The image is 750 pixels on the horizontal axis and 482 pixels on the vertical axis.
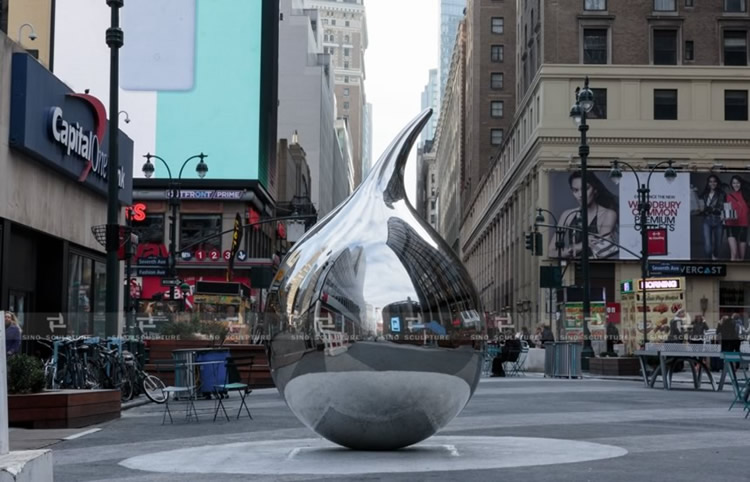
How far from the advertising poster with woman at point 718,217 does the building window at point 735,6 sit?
10518 millimetres

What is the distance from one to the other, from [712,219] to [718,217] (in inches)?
14.1

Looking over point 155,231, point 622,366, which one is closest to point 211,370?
point 622,366

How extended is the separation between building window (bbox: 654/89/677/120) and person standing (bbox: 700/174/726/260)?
15.0 feet

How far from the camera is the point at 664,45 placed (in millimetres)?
65375

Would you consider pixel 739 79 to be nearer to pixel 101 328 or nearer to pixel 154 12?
pixel 154 12

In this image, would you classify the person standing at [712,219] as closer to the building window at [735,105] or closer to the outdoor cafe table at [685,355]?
the building window at [735,105]

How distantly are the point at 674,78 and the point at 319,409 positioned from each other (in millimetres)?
58599

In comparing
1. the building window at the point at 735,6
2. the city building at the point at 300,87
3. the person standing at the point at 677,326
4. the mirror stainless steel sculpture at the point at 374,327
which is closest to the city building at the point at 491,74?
the city building at the point at 300,87

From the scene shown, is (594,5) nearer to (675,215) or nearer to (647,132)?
(647,132)

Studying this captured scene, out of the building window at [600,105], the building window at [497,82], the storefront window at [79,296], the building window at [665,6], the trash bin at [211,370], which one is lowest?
the trash bin at [211,370]

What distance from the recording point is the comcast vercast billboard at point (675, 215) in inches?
2434

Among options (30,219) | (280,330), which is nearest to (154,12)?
(30,219)

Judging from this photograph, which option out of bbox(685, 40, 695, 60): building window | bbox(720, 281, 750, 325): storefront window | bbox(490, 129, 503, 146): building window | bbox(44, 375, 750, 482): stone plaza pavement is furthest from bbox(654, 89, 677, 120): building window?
bbox(44, 375, 750, 482): stone plaza pavement

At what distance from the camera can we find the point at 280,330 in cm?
972
